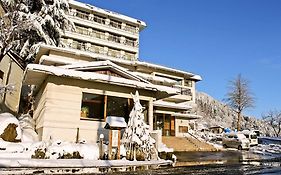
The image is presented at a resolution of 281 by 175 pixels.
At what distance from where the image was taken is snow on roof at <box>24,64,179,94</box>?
1368 cm

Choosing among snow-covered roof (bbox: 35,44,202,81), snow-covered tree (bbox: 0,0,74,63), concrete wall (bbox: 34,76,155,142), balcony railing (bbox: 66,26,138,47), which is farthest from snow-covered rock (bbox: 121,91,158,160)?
balcony railing (bbox: 66,26,138,47)

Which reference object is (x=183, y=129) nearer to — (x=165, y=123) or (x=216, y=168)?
(x=165, y=123)

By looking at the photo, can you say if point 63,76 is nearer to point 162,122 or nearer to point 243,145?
point 162,122

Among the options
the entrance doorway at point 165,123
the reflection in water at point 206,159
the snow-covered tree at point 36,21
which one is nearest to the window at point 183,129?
the entrance doorway at point 165,123

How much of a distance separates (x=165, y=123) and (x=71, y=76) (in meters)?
17.2

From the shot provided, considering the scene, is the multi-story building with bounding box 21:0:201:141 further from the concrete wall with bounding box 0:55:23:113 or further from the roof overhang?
the concrete wall with bounding box 0:55:23:113

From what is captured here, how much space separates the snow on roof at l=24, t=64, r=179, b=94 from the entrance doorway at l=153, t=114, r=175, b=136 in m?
11.8

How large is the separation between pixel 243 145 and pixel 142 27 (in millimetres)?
28337

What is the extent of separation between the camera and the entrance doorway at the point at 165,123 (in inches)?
1129

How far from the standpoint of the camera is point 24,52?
23.9 metres

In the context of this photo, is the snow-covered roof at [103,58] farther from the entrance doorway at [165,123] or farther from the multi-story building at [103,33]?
the multi-story building at [103,33]

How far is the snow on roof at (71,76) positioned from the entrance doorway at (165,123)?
11.8 metres

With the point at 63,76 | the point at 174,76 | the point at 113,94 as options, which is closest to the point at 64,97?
the point at 63,76

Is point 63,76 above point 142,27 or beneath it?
beneath
